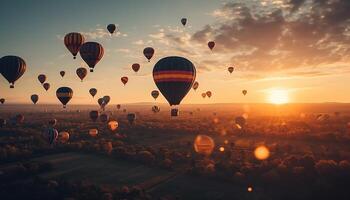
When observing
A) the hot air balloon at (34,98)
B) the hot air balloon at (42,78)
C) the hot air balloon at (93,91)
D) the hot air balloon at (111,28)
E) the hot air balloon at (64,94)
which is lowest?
the hot air balloon at (64,94)

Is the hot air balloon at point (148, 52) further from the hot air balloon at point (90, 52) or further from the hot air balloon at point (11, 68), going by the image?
the hot air balloon at point (11, 68)

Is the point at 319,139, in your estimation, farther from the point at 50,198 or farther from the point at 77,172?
the point at 50,198

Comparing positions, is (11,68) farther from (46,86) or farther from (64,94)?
(46,86)

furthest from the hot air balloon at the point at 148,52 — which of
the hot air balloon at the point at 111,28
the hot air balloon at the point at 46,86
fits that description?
the hot air balloon at the point at 46,86

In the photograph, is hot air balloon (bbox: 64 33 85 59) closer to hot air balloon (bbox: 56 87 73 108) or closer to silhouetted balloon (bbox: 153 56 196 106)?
silhouetted balloon (bbox: 153 56 196 106)

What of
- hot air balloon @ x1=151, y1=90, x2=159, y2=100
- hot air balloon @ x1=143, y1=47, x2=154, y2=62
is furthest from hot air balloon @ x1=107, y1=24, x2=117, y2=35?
hot air balloon @ x1=151, y1=90, x2=159, y2=100

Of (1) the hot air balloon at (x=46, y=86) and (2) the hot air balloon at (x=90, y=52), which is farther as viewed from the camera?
(1) the hot air balloon at (x=46, y=86)

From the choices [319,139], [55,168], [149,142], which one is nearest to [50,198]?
[55,168]
